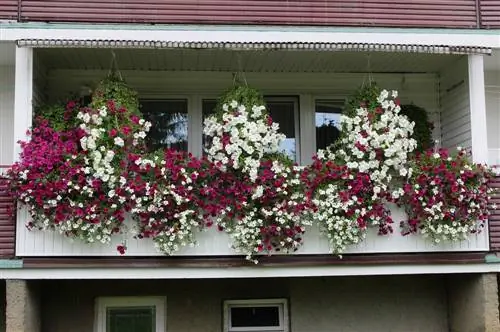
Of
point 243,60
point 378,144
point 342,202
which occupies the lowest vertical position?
point 342,202

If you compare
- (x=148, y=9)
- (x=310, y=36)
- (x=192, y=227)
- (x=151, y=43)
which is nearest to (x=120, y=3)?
(x=148, y=9)

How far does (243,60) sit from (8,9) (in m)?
2.94

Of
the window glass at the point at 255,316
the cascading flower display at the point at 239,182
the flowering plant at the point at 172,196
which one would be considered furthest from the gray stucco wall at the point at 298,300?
the flowering plant at the point at 172,196

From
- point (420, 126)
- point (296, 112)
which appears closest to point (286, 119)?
point (296, 112)

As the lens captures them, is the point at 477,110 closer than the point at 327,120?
Yes

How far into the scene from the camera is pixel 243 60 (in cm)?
873

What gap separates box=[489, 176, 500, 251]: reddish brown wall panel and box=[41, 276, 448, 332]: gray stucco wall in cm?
126

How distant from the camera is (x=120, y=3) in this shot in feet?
27.0

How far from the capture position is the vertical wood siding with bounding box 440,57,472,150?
8641 mm

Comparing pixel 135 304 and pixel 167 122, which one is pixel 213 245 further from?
pixel 167 122

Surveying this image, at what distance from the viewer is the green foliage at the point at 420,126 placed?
9055 millimetres

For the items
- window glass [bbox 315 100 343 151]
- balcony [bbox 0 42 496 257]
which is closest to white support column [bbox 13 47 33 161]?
balcony [bbox 0 42 496 257]

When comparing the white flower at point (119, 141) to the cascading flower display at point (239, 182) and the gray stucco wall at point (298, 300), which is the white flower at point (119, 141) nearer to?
the cascading flower display at point (239, 182)

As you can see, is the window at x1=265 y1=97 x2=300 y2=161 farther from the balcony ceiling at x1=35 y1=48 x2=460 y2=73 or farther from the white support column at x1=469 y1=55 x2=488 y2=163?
the white support column at x1=469 y1=55 x2=488 y2=163
